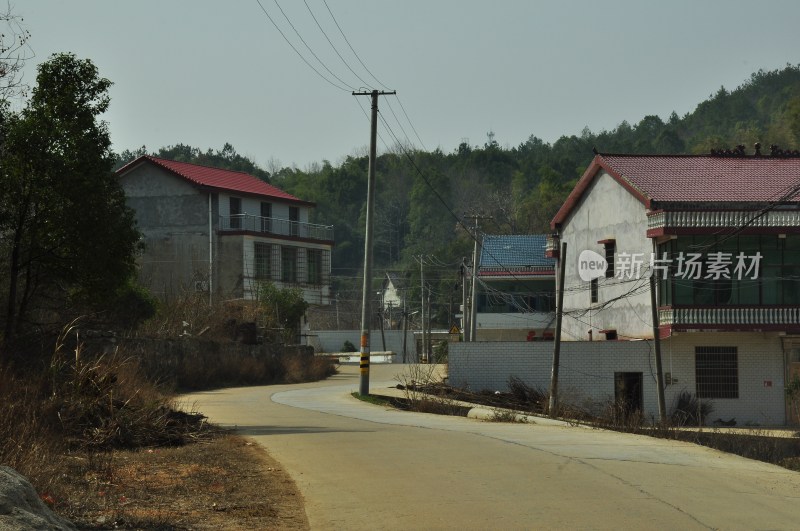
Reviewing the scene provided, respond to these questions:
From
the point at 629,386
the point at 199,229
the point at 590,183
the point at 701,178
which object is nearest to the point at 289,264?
the point at 199,229

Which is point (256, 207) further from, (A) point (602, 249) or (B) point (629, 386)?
(B) point (629, 386)

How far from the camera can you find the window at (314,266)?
71875 millimetres

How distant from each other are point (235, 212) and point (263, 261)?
132 inches

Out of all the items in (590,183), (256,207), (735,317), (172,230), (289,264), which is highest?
(256,207)

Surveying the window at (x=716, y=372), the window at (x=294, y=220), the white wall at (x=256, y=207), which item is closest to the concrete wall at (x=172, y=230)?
the white wall at (x=256, y=207)

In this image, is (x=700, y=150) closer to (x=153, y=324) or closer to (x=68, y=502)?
(x=153, y=324)

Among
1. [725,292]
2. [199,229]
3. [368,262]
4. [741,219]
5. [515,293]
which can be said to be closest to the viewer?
[368,262]

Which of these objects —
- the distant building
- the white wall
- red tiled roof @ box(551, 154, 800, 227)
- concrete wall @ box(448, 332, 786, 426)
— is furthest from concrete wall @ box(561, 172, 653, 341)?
the distant building

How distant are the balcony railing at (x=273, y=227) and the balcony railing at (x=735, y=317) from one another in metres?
30.8

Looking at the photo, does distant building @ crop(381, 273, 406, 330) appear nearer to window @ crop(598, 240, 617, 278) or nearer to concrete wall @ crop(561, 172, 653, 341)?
concrete wall @ crop(561, 172, 653, 341)

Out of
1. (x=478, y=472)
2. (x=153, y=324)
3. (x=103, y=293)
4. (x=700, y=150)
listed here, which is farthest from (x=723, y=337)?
(x=700, y=150)

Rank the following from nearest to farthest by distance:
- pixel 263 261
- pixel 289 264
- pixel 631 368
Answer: pixel 631 368
pixel 263 261
pixel 289 264

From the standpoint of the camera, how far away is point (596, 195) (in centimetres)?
4941

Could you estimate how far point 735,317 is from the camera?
137ft
